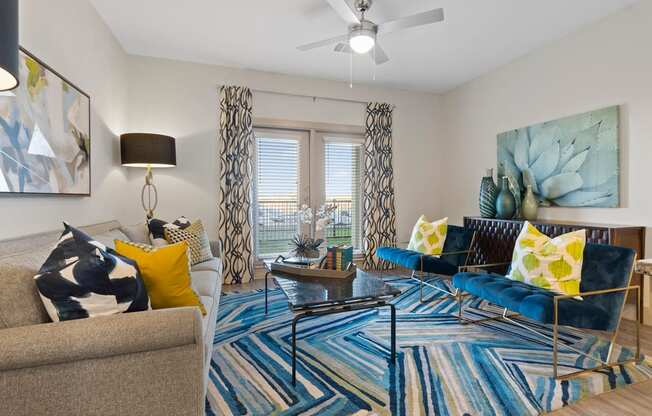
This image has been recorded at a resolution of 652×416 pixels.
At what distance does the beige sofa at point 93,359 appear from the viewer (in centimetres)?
102

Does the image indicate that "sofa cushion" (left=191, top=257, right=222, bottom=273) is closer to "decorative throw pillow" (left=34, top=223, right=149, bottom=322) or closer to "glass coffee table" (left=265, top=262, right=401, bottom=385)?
"glass coffee table" (left=265, top=262, right=401, bottom=385)

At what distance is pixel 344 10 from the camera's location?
2336 millimetres

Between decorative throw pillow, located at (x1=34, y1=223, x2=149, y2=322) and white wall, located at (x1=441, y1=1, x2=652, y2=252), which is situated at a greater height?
white wall, located at (x1=441, y1=1, x2=652, y2=252)

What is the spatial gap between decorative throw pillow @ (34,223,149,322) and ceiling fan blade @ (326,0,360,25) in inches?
81.7

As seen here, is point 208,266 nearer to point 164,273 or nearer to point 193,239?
point 193,239

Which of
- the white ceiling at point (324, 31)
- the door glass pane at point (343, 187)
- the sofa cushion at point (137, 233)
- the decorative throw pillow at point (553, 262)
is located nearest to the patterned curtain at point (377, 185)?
the door glass pane at point (343, 187)

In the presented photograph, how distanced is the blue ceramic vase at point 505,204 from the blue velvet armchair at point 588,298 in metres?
1.27

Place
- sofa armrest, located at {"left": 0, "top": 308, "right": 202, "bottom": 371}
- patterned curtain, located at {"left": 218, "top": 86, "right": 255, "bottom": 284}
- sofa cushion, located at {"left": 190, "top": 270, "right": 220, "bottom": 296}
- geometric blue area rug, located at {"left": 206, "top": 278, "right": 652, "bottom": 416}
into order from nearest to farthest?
sofa armrest, located at {"left": 0, "top": 308, "right": 202, "bottom": 371}, geometric blue area rug, located at {"left": 206, "top": 278, "right": 652, "bottom": 416}, sofa cushion, located at {"left": 190, "top": 270, "right": 220, "bottom": 296}, patterned curtain, located at {"left": 218, "top": 86, "right": 255, "bottom": 284}

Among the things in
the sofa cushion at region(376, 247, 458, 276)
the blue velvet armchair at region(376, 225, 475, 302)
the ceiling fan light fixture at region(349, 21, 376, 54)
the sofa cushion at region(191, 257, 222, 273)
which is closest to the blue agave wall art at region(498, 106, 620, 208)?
the blue velvet armchair at region(376, 225, 475, 302)

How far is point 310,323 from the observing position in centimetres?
274

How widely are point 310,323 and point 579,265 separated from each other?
2053 mm

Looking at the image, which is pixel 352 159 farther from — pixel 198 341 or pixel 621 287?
pixel 198 341

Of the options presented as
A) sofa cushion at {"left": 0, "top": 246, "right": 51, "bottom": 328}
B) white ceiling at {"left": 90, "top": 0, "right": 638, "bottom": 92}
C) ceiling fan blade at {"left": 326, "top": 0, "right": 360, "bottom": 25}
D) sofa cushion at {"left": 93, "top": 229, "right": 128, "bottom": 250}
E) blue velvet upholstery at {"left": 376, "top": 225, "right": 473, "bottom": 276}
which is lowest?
blue velvet upholstery at {"left": 376, "top": 225, "right": 473, "bottom": 276}

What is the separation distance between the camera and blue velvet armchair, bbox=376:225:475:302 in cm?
343
